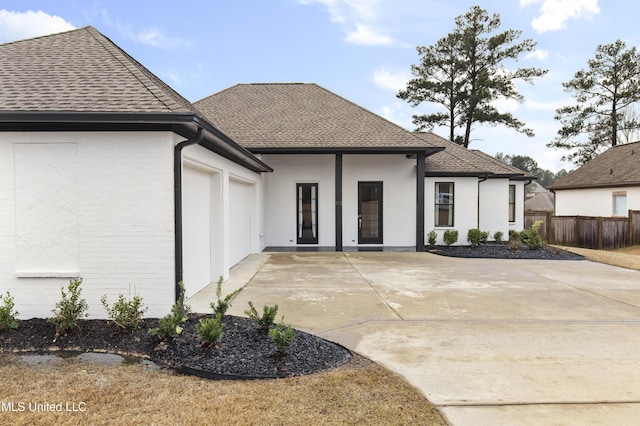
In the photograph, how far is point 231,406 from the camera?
3520 millimetres

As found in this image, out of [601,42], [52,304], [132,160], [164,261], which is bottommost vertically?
[52,304]

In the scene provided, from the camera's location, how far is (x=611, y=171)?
23156 millimetres

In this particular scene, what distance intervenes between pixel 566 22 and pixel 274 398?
844 inches

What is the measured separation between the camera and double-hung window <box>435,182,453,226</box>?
16469 millimetres

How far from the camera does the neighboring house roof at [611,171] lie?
21.5 m

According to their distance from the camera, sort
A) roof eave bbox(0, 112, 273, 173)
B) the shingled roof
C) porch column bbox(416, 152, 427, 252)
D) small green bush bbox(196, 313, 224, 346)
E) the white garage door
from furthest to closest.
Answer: porch column bbox(416, 152, 427, 252)
the white garage door
the shingled roof
roof eave bbox(0, 112, 273, 173)
small green bush bbox(196, 313, 224, 346)

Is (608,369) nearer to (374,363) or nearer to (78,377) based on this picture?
(374,363)

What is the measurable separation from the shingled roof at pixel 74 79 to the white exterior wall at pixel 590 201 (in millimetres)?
22757

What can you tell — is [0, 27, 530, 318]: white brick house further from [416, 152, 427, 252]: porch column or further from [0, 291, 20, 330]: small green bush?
[416, 152, 427, 252]: porch column

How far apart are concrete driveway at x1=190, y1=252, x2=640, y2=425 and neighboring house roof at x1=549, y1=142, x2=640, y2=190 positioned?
1296 cm

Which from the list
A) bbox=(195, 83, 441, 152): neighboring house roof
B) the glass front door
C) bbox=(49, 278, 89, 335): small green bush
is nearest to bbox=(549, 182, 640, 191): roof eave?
bbox=(195, 83, 441, 152): neighboring house roof

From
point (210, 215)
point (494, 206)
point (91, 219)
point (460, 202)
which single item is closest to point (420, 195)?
point (460, 202)

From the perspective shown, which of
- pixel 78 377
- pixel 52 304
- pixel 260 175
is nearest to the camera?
pixel 78 377

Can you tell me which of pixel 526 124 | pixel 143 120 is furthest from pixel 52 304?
pixel 526 124
